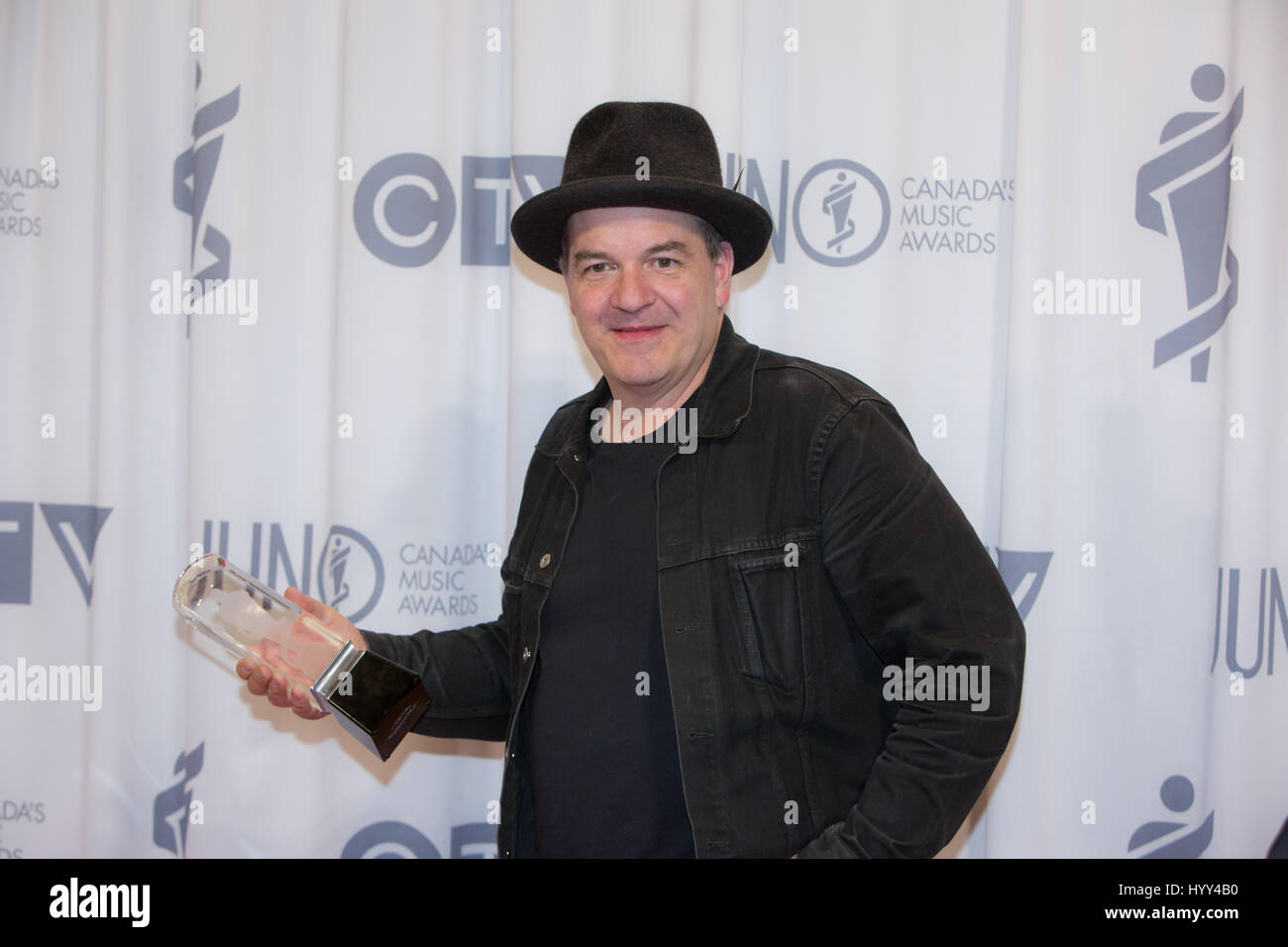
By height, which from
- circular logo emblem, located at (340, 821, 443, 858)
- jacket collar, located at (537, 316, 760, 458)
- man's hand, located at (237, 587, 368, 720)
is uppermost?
jacket collar, located at (537, 316, 760, 458)

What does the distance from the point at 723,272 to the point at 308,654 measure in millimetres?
994

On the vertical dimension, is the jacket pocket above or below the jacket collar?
below

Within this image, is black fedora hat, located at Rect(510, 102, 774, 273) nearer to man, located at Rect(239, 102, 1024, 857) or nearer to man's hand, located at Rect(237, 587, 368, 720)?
man, located at Rect(239, 102, 1024, 857)

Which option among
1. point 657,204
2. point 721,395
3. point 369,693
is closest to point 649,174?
point 657,204

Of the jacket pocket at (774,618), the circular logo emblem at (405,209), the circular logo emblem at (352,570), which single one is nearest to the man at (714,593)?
the jacket pocket at (774,618)

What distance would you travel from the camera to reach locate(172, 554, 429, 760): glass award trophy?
4.94 ft

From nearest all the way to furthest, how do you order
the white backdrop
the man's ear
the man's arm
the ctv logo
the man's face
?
the man's arm < the man's face < the man's ear < the white backdrop < the ctv logo

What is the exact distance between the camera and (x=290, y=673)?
161 cm

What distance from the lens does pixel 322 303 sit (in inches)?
82.3

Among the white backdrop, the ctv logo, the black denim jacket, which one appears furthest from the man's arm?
the ctv logo

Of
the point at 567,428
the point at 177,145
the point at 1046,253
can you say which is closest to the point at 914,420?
the point at 1046,253

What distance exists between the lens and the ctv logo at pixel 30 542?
216 cm
